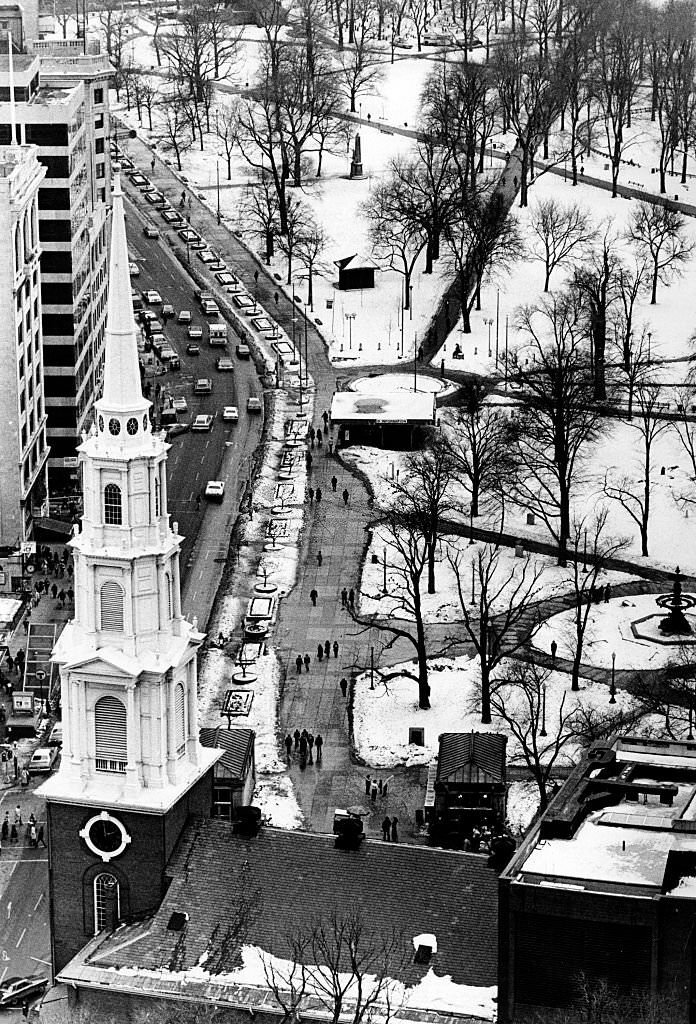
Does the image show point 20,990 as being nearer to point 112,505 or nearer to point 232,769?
point 232,769

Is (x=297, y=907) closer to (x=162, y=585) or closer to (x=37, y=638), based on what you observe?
(x=162, y=585)

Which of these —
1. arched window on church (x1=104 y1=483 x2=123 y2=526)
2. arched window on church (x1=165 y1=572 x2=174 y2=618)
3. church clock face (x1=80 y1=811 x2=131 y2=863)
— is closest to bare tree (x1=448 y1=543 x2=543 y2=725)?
arched window on church (x1=165 y1=572 x2=174 y2=618)

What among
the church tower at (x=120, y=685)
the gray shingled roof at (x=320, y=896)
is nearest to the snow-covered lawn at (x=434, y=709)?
the gray shingled roof at (x=320, y=896)

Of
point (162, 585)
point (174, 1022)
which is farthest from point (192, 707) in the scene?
point (174, 1022)

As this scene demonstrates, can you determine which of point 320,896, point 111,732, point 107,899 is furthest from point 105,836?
point 320,896

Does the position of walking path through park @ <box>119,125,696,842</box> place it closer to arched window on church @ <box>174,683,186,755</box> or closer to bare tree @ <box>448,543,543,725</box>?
bare tree @ <box>448,543,543,725</box>

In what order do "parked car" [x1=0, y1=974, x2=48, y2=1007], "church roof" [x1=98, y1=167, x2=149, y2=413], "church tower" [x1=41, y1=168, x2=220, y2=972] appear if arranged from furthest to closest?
"parked car" [x1=0, y1=974, x2=48, y2=1007]
"church tower" [x1=41, y1=168, x2=220, y2=972]
"church roof" [x1=98, y1=167, x2=149, y2=413]
